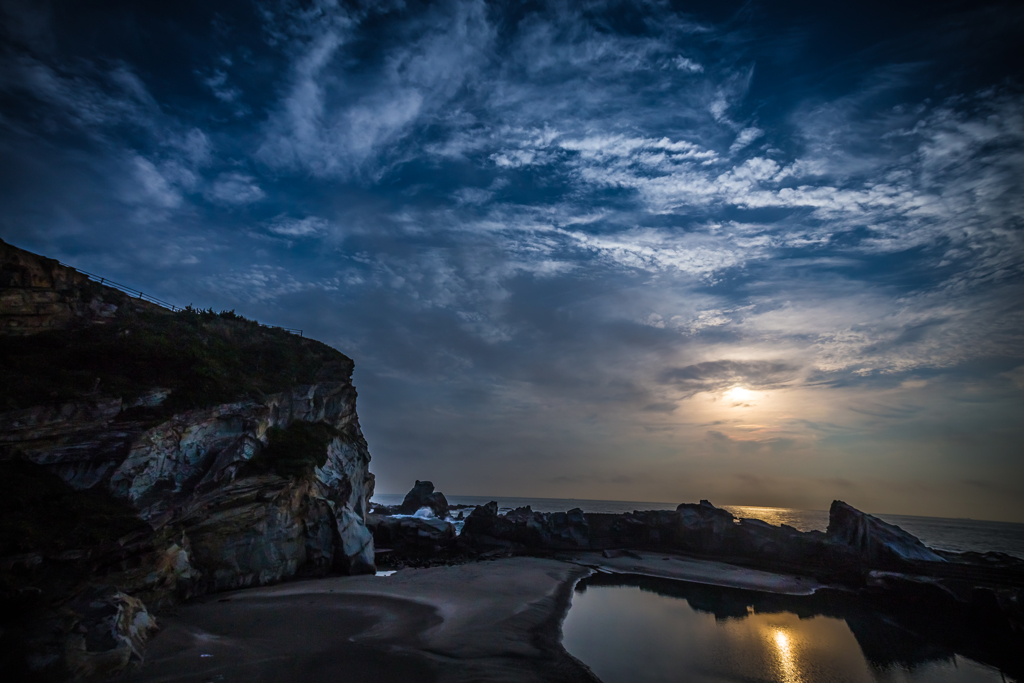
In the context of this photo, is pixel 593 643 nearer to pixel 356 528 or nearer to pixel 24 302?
pixel 356 528

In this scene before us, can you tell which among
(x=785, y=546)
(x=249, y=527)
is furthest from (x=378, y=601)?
(x=785, y=546)

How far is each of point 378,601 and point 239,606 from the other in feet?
23.5

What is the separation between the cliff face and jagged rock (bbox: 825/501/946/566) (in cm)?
4503

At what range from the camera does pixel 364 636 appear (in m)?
19.1

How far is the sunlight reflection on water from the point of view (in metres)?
19.1

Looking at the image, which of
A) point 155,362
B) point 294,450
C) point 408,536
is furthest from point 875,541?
point 155,362

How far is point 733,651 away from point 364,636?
18.9 metres

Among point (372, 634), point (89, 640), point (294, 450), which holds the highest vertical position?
point (294, 450)

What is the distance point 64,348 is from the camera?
953 inches

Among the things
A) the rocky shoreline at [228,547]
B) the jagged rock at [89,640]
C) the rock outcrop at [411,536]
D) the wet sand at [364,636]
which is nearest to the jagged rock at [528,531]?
the rock outcrop at [411,536]

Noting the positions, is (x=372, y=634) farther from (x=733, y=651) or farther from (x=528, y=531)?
(x=528, y=531)

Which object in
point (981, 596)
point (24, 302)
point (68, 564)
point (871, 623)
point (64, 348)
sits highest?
point (24, 302)

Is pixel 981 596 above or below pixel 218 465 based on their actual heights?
below

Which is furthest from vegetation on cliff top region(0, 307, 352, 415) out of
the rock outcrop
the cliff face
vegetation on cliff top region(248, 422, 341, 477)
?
the rock outcrop
